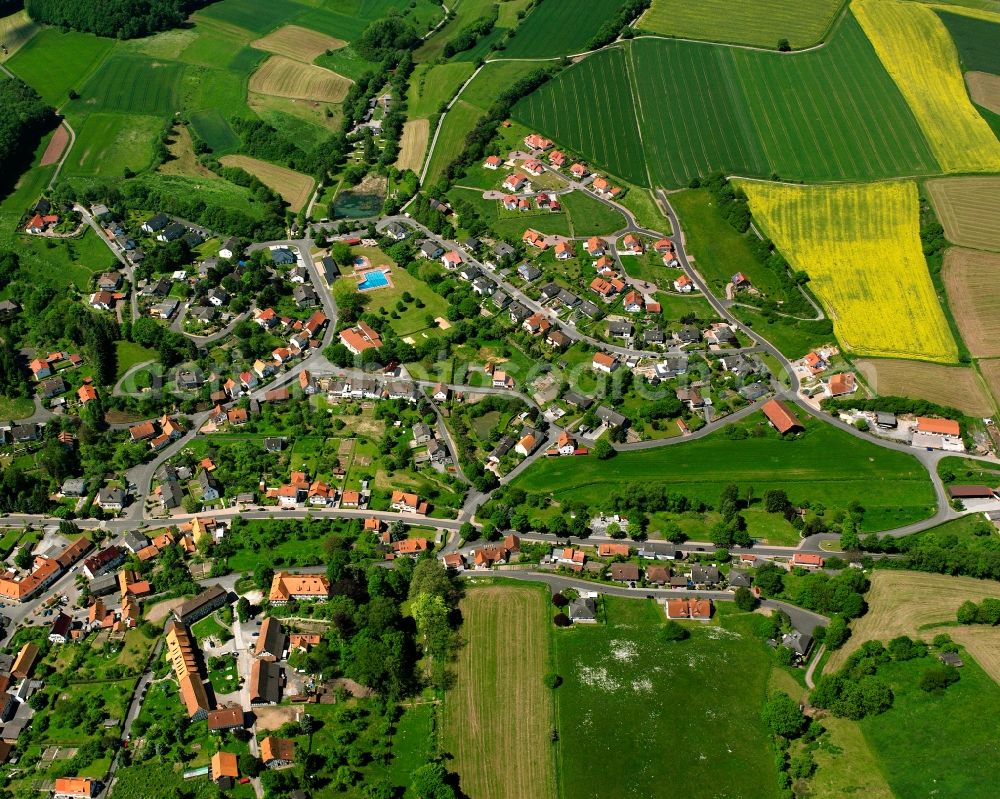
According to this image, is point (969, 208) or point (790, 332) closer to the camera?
point (790, 332)

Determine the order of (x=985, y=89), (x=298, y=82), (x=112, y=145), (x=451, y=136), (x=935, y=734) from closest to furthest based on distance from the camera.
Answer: (x=935, y=734) < (x=112, y=145) < (x=451, y=136) < (x=985, y=89) < (x=298, y=82)

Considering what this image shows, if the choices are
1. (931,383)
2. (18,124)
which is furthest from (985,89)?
(18,124)

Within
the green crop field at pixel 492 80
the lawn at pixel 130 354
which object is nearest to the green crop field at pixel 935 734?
the lawn at pixel 130 354

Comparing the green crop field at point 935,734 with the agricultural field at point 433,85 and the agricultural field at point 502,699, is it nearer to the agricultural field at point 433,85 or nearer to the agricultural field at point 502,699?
the agricultural field at point 502,699

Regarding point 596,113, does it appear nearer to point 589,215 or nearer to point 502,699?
point 589,215

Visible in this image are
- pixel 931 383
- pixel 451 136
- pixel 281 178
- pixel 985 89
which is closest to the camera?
pixel 931 383

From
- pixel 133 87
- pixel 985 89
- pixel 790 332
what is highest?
pixel 133 87

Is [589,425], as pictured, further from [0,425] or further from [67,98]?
[67,98]
